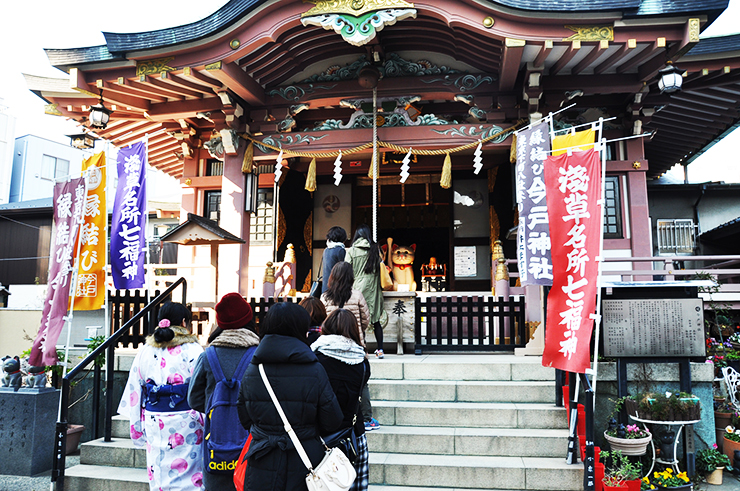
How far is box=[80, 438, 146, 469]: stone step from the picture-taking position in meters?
5.89

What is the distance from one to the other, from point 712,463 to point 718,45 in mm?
7239

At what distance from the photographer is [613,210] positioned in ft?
33.8

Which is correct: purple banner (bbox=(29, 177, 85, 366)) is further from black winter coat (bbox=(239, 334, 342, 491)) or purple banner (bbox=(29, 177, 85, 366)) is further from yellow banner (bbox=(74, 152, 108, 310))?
black winter coat (bbox=(239, 334, 342, 491))

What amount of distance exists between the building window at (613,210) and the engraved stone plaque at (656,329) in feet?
14.2

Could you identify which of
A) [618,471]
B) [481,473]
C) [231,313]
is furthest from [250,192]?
[618,471]

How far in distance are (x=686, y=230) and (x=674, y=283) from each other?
10.2 metres

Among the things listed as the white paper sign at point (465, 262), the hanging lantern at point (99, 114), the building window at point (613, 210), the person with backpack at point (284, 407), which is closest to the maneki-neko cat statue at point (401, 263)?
the white paper sign at point (465, 262)

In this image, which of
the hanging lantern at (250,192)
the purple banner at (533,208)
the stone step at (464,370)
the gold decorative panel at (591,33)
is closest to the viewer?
the stone step at (464,370)

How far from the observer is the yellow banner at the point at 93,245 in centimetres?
716

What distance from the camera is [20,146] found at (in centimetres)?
2734

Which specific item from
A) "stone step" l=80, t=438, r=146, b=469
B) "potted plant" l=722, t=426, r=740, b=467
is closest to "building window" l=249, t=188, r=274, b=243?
"stone step" l=80, t=438, r=146, b=469

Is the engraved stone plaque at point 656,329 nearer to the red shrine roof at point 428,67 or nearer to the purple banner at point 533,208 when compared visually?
the purple banner at point 533,208

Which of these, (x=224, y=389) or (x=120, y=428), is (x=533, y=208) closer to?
(x=224, y=389)

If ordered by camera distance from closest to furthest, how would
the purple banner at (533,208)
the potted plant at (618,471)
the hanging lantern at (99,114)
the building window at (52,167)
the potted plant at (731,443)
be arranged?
the potted plant at (618,471) → the potted plant at (731,443) → the purple banner at (533,208) → the hanging lantern at (99,114) → the building window at (52,167)
